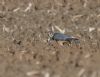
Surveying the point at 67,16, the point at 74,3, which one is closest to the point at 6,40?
the point at 67,16

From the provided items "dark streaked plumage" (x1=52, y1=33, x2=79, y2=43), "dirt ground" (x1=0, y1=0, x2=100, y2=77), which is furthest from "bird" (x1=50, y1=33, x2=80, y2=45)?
"dirt ground" (x1=0, y1=0, x2=100, y2=77)

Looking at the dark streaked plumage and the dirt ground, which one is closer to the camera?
the dirt ground

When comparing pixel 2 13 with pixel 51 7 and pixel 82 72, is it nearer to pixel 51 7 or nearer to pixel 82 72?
pixel 51 7

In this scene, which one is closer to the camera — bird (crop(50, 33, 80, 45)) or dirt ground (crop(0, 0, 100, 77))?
dirt ground (crop(0, 0, 100, 77))

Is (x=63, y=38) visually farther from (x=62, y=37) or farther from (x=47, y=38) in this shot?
(x=47, y=38)

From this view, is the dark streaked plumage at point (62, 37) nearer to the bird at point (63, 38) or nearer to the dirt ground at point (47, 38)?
the bird at point (63, 38)

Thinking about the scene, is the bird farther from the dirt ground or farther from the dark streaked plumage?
the dirt ground

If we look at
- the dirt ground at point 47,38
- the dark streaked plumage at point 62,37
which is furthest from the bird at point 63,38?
the dirt ground at point 47,38

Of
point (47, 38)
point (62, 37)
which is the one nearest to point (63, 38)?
point (62, 37)
